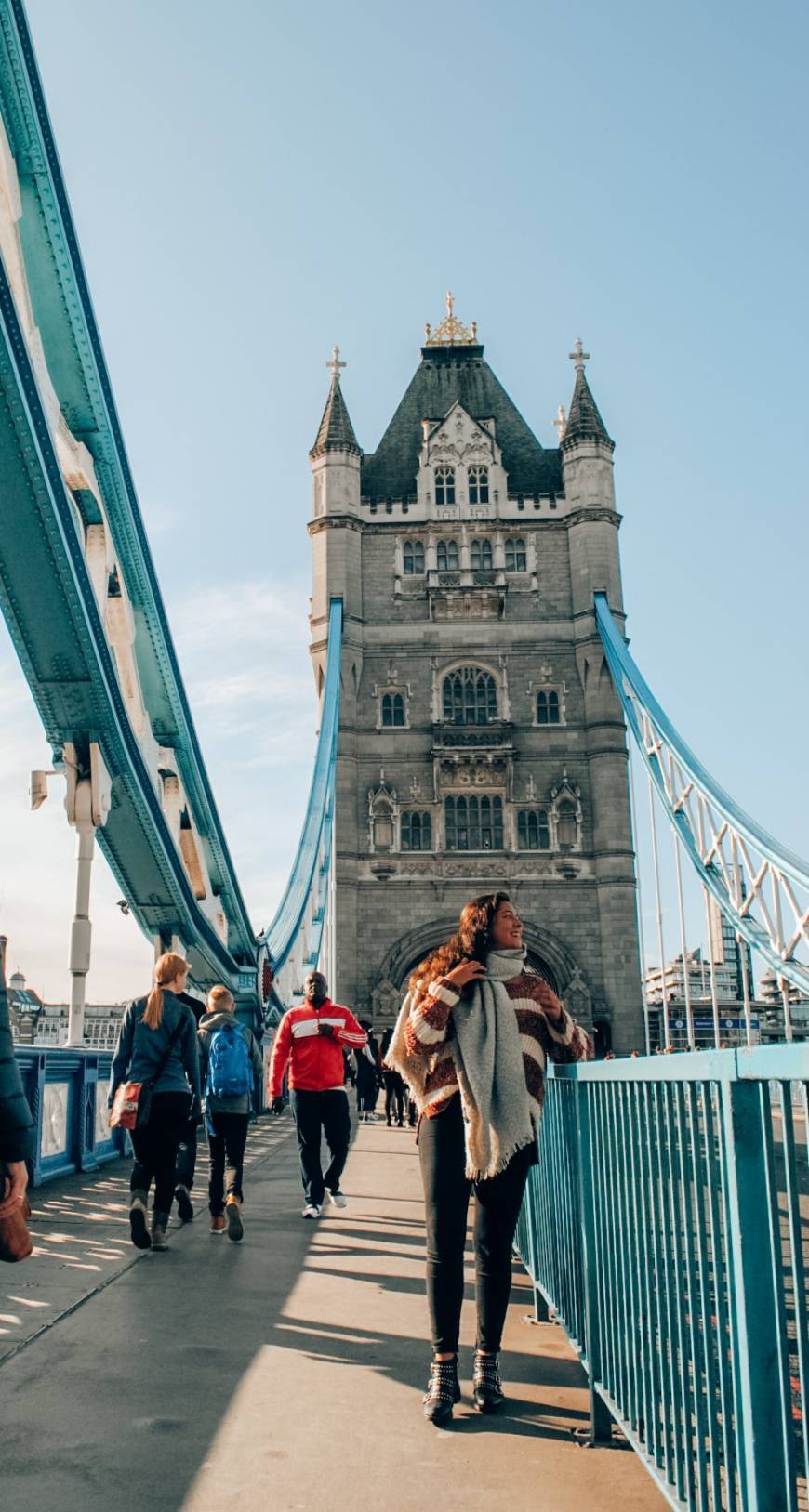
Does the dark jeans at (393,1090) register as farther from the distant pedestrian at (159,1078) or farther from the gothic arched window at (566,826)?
the gothic arched window at (566,826)

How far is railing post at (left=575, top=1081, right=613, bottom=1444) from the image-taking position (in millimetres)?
2932

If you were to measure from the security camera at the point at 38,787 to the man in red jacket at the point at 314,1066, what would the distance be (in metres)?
3.93

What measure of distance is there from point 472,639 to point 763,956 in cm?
1385

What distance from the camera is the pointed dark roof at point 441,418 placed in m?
34.5

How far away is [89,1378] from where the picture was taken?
10.7ft

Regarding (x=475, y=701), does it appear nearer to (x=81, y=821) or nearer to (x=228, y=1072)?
(x=81, y=821)

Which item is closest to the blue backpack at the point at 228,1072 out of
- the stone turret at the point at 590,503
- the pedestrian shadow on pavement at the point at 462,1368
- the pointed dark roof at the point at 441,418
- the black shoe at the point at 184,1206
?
the black shoe at the point at 184,1206

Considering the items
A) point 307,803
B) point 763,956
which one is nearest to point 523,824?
point 307,803

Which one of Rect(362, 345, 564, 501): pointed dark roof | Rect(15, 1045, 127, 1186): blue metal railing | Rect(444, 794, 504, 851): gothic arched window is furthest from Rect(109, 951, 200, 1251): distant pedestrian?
Rect(362, 345, 564, 501): pointed dark roof

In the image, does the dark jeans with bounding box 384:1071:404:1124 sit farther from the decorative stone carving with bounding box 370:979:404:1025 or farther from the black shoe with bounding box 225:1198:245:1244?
the decorative stone carving with bounding box 370:979:404:1025

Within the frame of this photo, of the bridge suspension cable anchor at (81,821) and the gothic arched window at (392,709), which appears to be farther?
the gothic arched window at (392,709)

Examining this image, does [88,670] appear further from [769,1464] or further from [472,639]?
[472,639]

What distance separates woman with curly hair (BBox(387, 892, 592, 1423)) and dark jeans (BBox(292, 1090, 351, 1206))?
3152mm

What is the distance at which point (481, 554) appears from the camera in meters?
33.0
